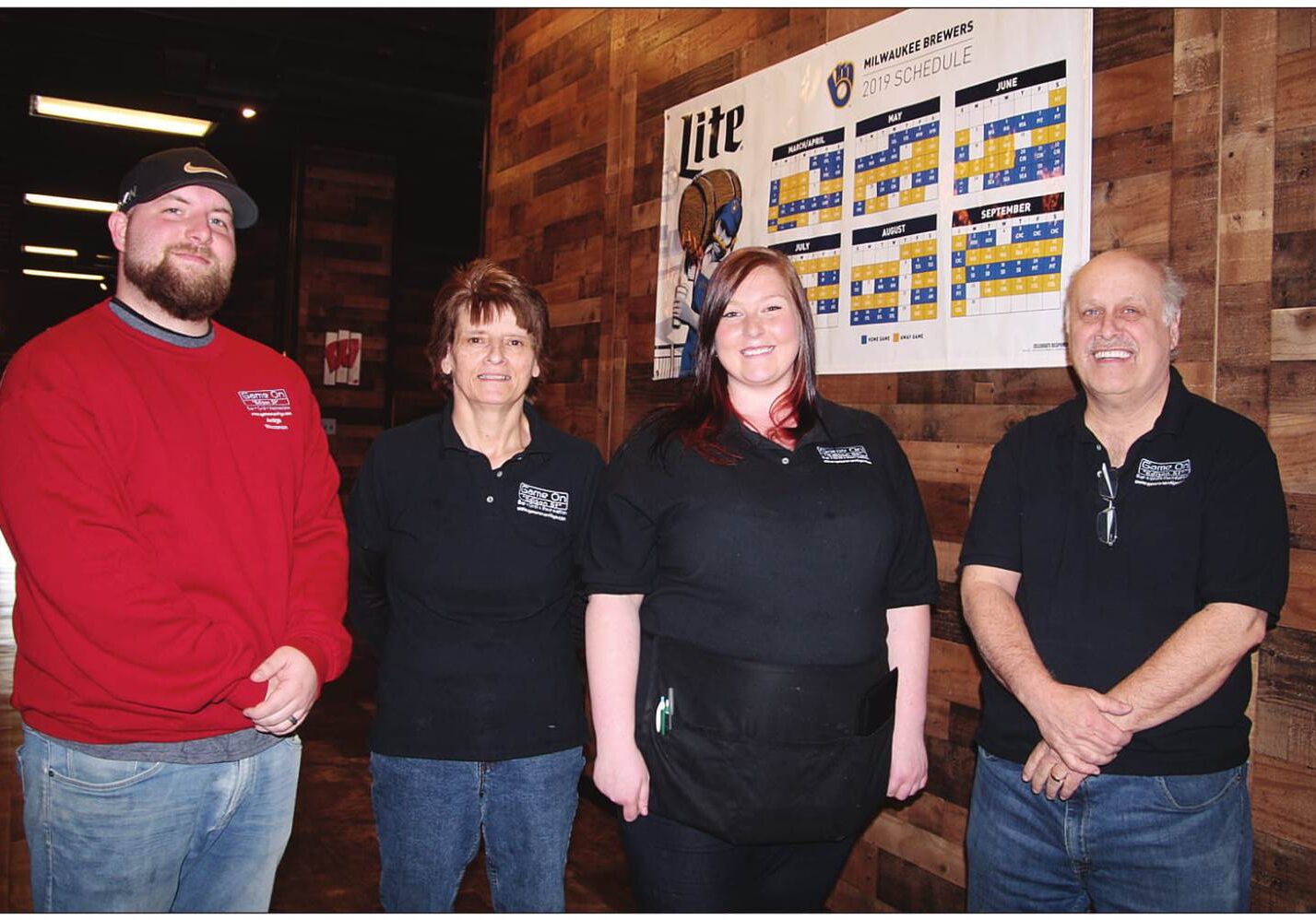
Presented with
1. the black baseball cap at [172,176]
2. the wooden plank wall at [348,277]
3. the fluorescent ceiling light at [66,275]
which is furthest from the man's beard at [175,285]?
the fluorescent ceiling light at [66,275]

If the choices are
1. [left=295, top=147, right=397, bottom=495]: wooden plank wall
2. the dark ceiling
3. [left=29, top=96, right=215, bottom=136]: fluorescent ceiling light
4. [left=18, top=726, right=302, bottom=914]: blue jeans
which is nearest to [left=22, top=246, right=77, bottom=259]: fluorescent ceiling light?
the dark ceiling

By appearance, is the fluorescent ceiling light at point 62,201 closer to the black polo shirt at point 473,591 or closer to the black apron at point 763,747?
the black polo shirt at point 473,591

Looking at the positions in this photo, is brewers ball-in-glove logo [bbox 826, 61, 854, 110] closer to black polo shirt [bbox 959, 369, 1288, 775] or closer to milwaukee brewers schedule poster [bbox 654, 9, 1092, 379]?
milwaukee brewers schedule poster [bbox 654, 9, 1092, 379]

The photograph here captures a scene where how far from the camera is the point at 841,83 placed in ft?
9.34

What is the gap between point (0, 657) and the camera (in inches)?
221

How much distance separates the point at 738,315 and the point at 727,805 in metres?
0.87

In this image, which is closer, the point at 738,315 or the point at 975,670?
the point at 738,315

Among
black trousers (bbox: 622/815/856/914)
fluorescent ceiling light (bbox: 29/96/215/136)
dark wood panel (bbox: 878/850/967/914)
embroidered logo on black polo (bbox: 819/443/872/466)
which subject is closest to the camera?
black trousers (bbox: 622/815/856/914)

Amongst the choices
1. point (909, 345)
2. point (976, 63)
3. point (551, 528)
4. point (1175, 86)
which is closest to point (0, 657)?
point (551, 528)

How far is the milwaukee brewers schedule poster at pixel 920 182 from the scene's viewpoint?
2.31 metres

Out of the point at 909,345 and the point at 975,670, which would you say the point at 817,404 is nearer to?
the point at 909,345

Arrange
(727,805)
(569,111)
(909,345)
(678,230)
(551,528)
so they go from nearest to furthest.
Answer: (727,805) < (551,528) < (909,345) < (678,230) < (569,111)

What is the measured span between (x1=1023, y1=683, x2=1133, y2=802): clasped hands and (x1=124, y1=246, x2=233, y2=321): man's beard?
1666 mm

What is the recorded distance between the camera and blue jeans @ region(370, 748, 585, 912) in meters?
1.87
